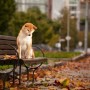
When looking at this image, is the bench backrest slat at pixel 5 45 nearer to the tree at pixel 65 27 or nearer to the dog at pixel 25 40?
the dog at pixel 25 40

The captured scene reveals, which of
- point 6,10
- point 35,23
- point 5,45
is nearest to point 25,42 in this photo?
point 5,45

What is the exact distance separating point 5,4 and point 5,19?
1153 millimetres

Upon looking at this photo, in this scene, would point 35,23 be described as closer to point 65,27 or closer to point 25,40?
point 65,27

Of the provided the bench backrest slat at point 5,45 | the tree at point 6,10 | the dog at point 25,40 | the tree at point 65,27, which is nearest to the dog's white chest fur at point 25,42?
the dog at point 25,40

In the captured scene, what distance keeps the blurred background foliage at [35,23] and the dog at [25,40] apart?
27.3m

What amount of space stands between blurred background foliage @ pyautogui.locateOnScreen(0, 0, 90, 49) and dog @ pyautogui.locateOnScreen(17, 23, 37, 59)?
27.3 metres

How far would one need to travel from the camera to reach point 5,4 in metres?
39.2

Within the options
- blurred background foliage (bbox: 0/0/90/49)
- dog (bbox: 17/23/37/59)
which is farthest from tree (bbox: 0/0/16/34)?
dog (bbox: 17/23/37/59)

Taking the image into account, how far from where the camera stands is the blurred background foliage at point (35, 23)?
1572 inches

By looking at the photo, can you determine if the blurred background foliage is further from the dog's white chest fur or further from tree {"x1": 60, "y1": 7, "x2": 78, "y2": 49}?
the dog's white chest fur

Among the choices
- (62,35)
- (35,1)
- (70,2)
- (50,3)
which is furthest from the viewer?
(70,2)

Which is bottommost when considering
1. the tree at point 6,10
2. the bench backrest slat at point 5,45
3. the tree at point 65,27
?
the tree at point 65,27

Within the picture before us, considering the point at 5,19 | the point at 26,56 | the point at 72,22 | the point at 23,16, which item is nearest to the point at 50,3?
the point at 72,22

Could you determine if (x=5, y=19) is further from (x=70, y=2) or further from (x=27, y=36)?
(x=70, y=2)
